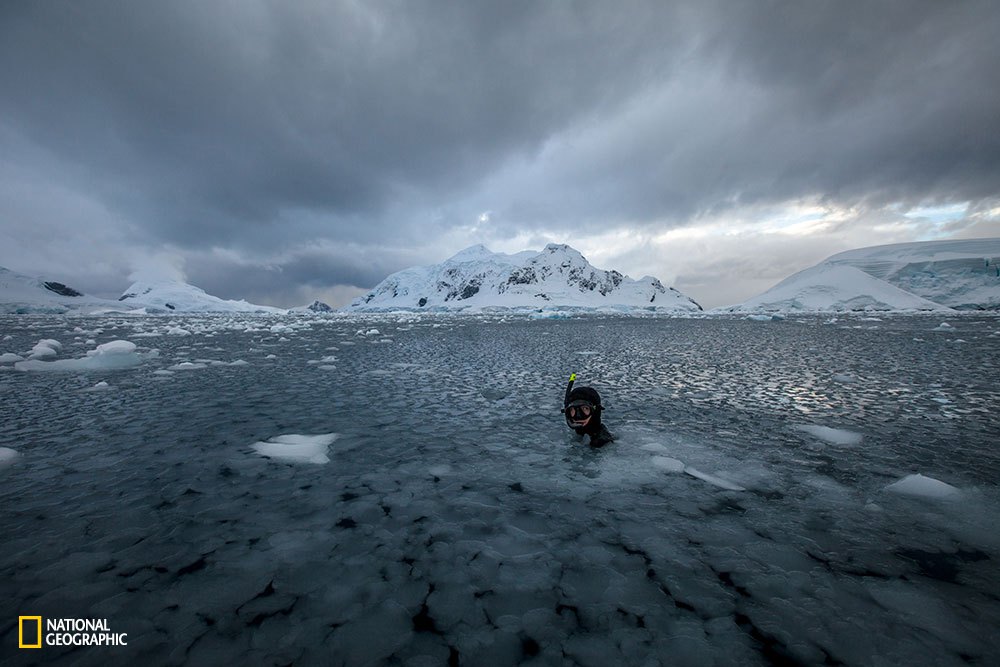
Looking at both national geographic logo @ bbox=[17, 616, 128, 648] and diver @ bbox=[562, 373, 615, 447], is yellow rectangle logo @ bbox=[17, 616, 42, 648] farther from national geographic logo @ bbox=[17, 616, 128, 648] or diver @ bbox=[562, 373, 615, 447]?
diver @ bbox=[562, 373, 615, 447]

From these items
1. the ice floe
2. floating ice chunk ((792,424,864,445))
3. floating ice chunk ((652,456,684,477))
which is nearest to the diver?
floating ice chunk ((652,456,684,477))

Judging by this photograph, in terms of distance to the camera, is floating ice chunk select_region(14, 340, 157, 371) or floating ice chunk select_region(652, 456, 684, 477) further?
floating ice chunk select_region(14, 340, 157, 371)

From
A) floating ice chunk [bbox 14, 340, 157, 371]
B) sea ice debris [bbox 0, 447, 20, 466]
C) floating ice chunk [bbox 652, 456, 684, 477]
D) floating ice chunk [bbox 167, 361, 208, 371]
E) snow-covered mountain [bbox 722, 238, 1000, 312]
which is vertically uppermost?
snow-covered mountain [bbox 722, 238, 1000, 312]

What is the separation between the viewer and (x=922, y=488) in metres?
5.43

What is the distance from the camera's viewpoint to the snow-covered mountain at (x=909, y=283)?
13012cm

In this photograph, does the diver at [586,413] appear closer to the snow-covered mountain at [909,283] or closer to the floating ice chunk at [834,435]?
the floating ice chunk at [834,435]

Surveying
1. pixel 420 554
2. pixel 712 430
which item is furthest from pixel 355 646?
pixel 712 430

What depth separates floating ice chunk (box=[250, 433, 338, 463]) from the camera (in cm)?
671

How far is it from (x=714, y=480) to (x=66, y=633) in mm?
7145

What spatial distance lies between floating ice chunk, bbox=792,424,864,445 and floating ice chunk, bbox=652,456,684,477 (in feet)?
11.2

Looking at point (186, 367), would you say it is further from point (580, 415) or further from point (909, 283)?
point (909, 283)

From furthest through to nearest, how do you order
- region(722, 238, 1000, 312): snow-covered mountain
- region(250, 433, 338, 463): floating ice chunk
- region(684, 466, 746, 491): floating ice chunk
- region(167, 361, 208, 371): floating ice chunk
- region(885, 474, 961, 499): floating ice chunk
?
1. region(722, 238, 1000, 312): snow-covered mountain
2. region(167, 361, 208, 371): floating ice chunk
3. region(250, 433, 338, 463): floating ice chunk
4. region(684, 466, 746, 491): floating ice chunk
5. region(885, 474, 961, 499): floating ice chunk

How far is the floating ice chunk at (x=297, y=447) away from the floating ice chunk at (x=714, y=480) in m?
5.83

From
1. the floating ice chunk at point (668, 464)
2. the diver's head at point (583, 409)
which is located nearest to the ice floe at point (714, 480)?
the floating ice chunk at point (668, 464)
